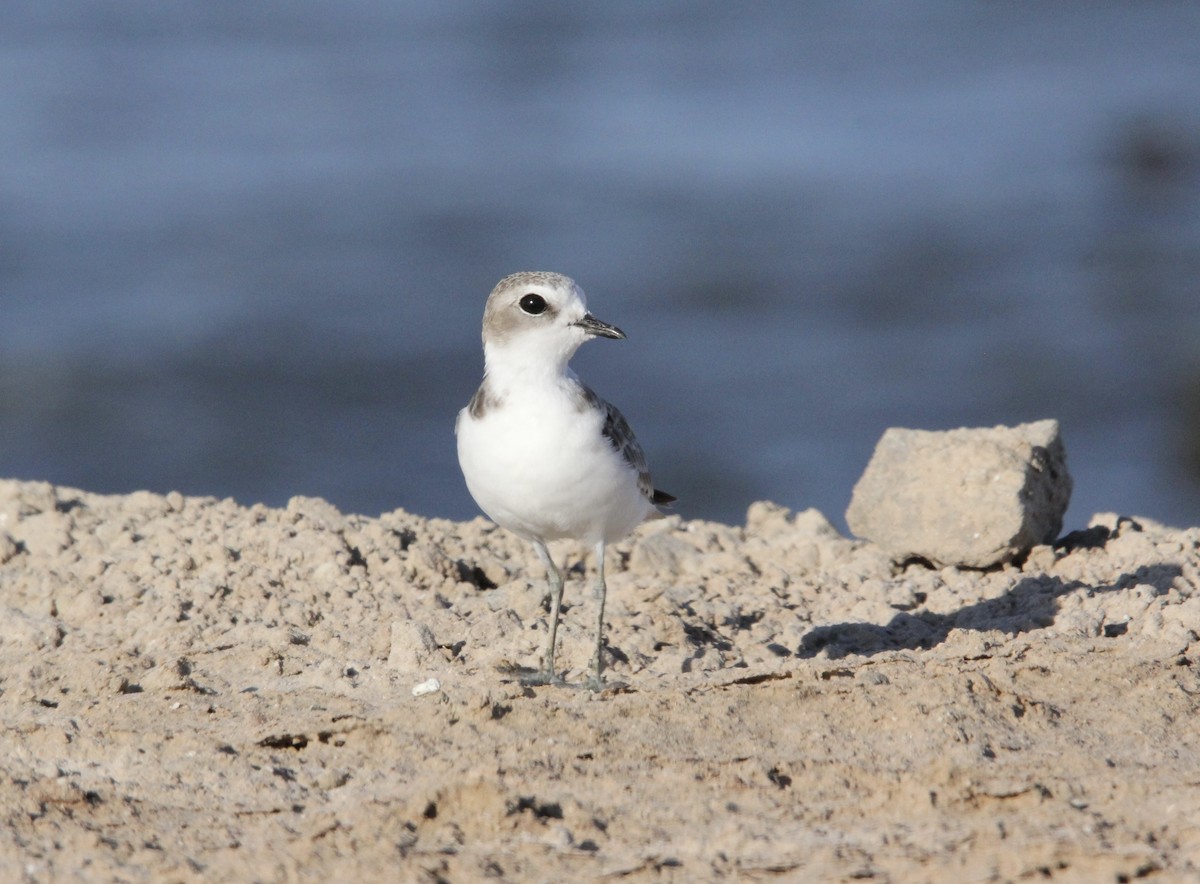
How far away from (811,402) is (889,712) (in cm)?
1000

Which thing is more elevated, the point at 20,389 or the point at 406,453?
the point at 20,389

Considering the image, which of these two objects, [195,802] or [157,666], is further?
[157,666]

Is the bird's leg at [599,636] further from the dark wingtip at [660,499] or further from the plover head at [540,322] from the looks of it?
the plover head at [540,322]

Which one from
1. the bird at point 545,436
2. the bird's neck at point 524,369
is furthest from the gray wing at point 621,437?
the bird's neck at point 524,369

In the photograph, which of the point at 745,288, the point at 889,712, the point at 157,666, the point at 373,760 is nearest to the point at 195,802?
the point at 373,760

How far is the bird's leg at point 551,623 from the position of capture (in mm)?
5632

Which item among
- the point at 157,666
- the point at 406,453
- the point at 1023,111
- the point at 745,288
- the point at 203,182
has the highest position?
the point at 1023,111

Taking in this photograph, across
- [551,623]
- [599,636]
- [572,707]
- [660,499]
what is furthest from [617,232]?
[572,707]

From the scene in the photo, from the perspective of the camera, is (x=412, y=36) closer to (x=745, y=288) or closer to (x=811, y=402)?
(x=745, y=288)

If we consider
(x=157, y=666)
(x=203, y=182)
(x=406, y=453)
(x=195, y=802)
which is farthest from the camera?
(x=203, y=182)

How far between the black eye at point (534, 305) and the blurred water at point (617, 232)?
7.03 metres

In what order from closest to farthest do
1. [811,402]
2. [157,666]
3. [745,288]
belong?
[157,666] < [811,402] < [745,288]

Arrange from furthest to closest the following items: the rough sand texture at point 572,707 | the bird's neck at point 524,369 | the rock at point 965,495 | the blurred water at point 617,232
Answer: the blurred water at point 617,232
the rock at point 965,495
the bird's neck at point 524,369
the rough sand texture at point 572,707

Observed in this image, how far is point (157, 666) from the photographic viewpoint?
5.63m
